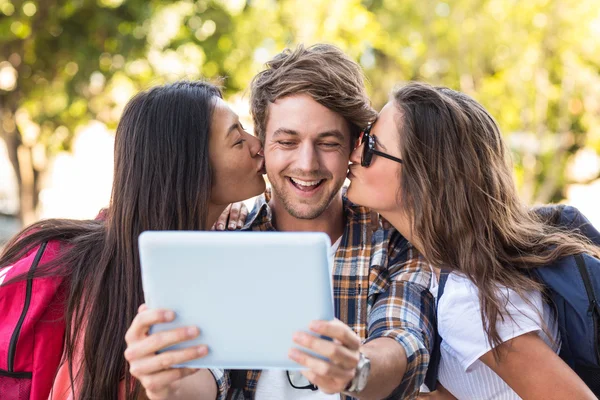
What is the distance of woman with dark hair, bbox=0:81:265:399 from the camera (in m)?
2.60

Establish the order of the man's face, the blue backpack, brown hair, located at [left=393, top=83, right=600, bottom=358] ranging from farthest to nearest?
the man's face → brown hair, located at [left=393, top=83, right=600, bottom=358] → the blue backpack

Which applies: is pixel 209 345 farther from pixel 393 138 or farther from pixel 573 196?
pixel 573 196

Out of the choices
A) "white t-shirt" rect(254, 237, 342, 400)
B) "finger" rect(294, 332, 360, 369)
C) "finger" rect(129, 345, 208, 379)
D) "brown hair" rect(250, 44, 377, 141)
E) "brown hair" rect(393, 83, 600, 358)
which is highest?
"brown hair" rect(250, 44, 377, 141)

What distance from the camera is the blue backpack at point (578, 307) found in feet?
8.31

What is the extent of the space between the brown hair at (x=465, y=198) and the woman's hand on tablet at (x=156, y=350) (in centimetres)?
118

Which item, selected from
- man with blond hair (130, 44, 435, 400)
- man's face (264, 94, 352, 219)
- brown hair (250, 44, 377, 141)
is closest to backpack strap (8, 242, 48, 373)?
man with blond hair (130, 44, 435, 400)

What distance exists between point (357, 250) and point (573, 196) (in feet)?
42.1

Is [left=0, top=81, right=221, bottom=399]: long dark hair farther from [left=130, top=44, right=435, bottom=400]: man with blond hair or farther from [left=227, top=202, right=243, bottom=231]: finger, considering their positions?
[left=227, top=202, right=243, bottom=231]: finger

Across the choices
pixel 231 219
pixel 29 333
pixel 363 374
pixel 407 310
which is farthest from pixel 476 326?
pixel 29 333

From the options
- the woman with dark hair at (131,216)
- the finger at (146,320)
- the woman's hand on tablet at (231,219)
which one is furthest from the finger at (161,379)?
the woman's hand on tablet at (231,219)

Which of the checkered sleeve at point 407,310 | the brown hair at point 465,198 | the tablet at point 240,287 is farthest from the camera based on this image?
the brown hair at point 465,198

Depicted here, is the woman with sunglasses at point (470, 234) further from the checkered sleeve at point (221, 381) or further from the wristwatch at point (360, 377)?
the checkered sleeve at point (221, 381)

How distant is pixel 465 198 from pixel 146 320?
1385mm

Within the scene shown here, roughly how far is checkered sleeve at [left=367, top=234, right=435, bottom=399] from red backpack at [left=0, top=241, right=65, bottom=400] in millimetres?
1178
